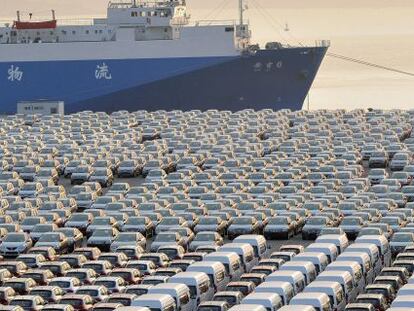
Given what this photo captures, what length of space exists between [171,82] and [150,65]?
165cm

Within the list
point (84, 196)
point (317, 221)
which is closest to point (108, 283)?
point (317, 221)

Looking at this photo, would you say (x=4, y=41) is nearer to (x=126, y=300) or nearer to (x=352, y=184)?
(x=352, y=184)

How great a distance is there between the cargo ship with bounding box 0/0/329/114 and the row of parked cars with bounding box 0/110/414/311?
12.4 meters

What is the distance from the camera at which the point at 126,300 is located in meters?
31.2

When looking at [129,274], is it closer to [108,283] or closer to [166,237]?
[108,283]

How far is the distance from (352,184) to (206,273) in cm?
1645

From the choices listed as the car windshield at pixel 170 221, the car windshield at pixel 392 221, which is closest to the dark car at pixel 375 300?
the car windshield at pixel 392 221

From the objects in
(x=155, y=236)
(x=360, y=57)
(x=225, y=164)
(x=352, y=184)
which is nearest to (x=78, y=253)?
(x=155, y=236)

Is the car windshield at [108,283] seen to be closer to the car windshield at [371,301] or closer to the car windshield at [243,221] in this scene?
the car windshield at [371,301]

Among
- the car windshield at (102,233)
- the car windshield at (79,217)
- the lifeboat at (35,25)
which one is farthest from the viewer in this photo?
the lifeboat at (35,25)

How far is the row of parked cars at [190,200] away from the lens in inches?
1319

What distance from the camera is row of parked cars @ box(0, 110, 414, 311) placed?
3350 centimetres

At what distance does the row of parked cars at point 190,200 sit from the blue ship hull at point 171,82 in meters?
12.1

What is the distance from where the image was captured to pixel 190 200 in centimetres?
4656
